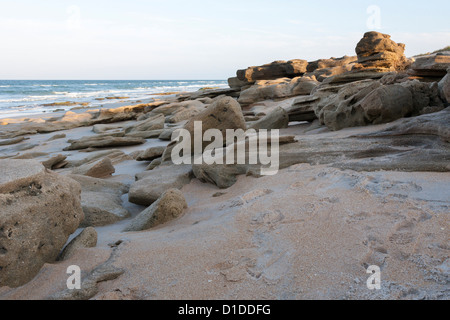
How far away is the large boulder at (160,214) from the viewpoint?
348 centimetres

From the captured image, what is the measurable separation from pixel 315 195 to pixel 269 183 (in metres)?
0.83

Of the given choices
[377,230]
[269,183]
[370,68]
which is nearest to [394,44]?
[370,68]

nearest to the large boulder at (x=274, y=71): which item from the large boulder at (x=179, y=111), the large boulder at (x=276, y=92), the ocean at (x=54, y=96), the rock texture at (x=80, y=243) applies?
the large boulder at (x=276, y=92)

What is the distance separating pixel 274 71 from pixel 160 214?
20750 millimetres

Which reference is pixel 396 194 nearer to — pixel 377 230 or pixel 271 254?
pixel 377 230

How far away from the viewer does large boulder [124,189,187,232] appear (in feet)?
11.4

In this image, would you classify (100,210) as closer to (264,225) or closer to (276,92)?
(264,225)

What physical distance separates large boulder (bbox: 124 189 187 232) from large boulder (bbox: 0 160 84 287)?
2.41 ft

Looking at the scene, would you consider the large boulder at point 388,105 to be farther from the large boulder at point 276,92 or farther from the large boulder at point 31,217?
the large boulder at point 276,92

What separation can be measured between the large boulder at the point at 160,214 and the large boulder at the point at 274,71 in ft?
63.3

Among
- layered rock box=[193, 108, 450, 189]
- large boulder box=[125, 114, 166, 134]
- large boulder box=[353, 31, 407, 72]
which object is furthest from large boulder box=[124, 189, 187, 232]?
large boulder box=[353, 31, 407, 72]

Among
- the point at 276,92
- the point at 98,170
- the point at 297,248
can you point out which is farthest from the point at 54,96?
the point at 297,248

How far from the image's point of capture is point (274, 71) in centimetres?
2295

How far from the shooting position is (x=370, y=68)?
10844 millimetres
